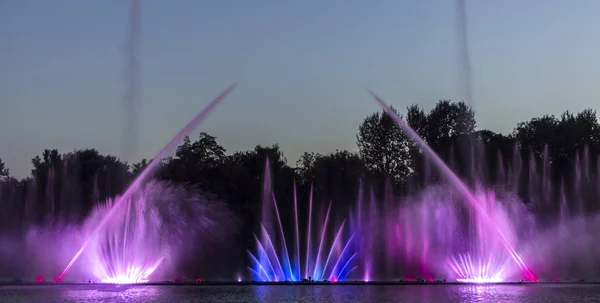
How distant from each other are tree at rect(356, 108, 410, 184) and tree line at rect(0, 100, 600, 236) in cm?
12

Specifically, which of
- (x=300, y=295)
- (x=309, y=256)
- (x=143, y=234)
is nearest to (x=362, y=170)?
(x=309, y=256)

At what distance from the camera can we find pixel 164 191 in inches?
2424

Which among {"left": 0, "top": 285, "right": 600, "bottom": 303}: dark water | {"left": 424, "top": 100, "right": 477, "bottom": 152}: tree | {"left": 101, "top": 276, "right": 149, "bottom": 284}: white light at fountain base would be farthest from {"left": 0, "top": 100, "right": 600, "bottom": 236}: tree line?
{"left": 0, "top": 285, "right": 600, "bottom": 303}: dark water

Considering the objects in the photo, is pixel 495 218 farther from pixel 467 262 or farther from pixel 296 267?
pixel 296 267

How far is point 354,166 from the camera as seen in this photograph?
84250 millimetres

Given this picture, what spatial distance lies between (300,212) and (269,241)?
10411 mm

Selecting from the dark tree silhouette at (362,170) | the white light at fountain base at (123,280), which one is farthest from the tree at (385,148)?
the white light at fountain base at (123,280)

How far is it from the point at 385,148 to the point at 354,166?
7068 mm

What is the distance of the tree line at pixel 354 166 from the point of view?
3007 inches

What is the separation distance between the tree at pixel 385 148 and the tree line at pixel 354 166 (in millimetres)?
123

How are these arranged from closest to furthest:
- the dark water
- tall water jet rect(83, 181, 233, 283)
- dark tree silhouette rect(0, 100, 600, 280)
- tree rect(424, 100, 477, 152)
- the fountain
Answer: the dark water → tall water jet rect(83, 181, 233, 283) → the fountain → dark tree silhouette rect(0, 100, 600, 280) → tree rect(424, 100, 477, 152)

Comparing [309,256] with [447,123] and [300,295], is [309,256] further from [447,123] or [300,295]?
[447,123]

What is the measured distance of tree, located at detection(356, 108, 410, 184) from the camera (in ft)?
289

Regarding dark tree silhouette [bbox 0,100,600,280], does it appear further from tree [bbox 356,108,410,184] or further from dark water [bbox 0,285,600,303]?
dark water [bbox 0,285,600,303]
